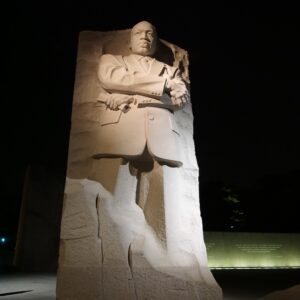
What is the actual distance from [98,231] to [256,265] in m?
10.8

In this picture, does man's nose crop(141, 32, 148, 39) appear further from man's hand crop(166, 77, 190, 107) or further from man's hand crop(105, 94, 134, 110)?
man's hand crop(105, 94, 134, 110)

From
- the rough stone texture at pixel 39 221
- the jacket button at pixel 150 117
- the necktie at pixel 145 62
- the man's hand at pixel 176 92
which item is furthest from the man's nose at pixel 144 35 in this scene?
the rough stone texture at pixel 39 221

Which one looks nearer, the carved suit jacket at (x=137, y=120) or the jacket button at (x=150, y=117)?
the carved suit jacket at (x=137, y=120)

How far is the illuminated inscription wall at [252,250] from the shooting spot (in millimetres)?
13016

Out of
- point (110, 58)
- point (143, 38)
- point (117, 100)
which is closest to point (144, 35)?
point (143, 38)

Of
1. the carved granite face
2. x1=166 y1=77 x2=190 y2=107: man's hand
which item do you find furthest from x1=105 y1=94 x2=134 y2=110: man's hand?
the carved granite face

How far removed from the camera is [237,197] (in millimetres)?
24734

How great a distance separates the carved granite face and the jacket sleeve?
1.49 ft

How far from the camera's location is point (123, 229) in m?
4.10

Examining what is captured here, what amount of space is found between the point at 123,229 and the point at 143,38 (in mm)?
2416

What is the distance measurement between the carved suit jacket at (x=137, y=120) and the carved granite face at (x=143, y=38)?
1.25ft

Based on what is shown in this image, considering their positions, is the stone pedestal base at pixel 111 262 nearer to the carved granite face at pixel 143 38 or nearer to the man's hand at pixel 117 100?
the man's hand at pixel 117 100

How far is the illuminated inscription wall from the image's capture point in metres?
13.0

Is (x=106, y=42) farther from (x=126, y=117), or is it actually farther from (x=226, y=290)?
(x=226, y=290)
